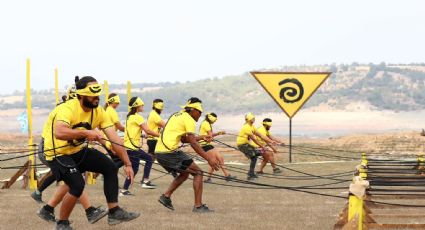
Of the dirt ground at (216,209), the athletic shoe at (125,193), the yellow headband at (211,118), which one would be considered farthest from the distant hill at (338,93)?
the athletic shoe at (125,193)

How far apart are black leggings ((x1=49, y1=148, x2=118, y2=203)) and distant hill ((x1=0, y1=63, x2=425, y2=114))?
129492mm

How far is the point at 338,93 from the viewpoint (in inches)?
6201

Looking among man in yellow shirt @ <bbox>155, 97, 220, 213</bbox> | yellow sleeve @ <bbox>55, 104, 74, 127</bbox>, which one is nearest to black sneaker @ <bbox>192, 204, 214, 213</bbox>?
man in yellow shirt @ <bbox>155, 97, 220, 213</bbox>

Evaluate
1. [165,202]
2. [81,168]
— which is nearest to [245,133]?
[165,202]

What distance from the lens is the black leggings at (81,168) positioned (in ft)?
33.0

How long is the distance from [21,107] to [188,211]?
6218 inches

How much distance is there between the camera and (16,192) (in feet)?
55.0

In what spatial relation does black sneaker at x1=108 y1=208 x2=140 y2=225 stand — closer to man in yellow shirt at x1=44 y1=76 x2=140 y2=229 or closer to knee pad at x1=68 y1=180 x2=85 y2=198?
man in yellow shirt at x1=44 y1=76 x2=140 y2=229

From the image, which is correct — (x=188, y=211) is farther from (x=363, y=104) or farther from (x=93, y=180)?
(x=363, y=104)

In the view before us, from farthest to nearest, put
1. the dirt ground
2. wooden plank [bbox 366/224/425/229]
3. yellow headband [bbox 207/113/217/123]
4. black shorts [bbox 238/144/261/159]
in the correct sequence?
black shorts [bbox 238/144/261/159]
yellow headband [bbox 207/113/217/123]
the dirt ground
wooden plank [bbox 366/224/425/229]

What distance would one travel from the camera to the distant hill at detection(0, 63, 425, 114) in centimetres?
14588

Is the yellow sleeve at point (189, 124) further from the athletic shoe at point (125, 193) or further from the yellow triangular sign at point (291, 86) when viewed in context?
the yellow triangular sign at point (291, 86)

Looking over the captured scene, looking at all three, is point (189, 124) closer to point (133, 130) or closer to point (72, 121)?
point (72, 121)

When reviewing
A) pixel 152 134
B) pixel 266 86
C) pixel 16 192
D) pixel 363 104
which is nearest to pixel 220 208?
pixel 152 134
